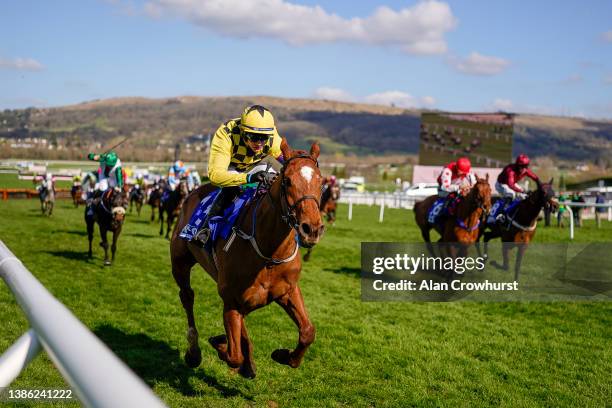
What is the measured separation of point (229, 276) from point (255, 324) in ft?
9.99

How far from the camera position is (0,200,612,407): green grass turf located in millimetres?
5168

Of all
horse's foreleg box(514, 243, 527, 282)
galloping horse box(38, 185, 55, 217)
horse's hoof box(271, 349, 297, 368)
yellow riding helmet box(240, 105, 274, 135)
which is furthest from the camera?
galloping horse box(38, 185, 55, 217)

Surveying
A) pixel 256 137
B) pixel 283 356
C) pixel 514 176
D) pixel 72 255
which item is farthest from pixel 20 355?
pixel 72 255

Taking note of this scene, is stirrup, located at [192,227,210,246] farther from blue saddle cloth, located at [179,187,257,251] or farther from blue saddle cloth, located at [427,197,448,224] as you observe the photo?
blue saddle cloth, located at [427,197,448,224]

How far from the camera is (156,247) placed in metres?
15.5

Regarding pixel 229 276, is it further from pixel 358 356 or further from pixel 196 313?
pixel 196 313

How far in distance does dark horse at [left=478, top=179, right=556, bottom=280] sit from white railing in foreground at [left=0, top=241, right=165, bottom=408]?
34.9ft

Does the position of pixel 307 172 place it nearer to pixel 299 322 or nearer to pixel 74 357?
pixel 299 322

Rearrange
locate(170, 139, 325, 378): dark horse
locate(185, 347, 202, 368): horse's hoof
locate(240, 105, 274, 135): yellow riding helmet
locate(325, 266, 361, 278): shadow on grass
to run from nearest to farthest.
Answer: locate(170, 139, 325, 378): dark horse, locate(240, 105, 274, 135): yellow riding helmet, locate(185, 347, 202, 368): horse's hoof, locate(325, 266, 361, 278): shadow on grass

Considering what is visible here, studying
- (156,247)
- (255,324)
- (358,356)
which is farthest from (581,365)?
(156,247)

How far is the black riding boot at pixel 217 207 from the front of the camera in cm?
525

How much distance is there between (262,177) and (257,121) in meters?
0.60

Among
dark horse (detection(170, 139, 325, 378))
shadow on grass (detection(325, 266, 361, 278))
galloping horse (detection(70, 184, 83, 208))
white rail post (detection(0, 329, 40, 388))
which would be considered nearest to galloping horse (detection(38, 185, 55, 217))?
galloping horse (detection(70, 184, 83, 208))

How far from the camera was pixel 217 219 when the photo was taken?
519 centimetres
